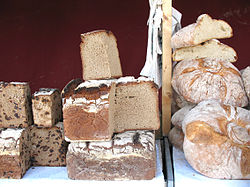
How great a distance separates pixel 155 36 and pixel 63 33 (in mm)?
2084

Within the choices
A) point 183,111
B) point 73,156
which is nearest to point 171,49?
point 183,111

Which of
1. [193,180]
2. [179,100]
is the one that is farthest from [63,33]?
[193,180]

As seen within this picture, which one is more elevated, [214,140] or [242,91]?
[242,91]

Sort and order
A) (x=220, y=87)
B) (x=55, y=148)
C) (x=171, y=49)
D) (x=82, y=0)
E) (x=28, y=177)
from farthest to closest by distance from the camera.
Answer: (x=82, y=0) < (x=171, y=49) < (x=220, y=87) < (x=55, y=148) < (x=28, y=177)

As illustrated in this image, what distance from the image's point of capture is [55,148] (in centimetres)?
187

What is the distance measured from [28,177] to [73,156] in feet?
1.16

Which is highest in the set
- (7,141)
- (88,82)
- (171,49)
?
(171,49)

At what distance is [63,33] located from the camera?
399 centimetres

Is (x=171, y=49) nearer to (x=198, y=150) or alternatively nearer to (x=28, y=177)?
(x=198, y=150)

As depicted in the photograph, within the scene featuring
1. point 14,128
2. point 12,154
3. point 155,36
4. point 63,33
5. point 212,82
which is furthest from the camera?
point 63,33

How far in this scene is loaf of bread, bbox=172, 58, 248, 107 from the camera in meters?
1.98

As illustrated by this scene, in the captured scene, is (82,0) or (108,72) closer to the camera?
(108,72)

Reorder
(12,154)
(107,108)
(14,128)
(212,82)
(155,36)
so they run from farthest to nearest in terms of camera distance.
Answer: (155,36), (212,82), (14,128), (12,154), (107,108)

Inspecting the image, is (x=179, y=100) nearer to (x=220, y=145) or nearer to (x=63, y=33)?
(x=220, y=145)
